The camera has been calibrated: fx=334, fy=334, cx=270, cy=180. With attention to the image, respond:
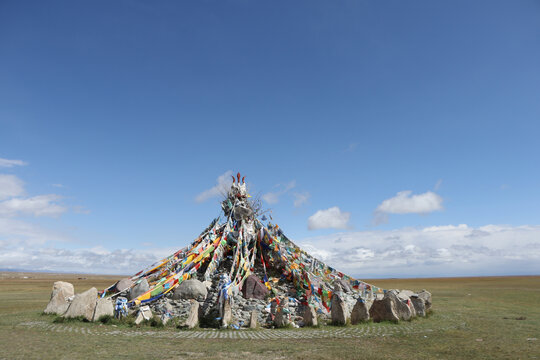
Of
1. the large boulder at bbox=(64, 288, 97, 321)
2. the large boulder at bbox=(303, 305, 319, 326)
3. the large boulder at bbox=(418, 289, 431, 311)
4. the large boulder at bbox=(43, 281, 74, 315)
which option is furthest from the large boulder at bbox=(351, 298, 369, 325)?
the large boulder at bbox=(43, 281, 74, 315)

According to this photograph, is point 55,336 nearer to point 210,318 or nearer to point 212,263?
point 210,318

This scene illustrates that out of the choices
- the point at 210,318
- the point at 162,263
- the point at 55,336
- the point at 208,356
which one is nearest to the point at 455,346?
the point at 208,356

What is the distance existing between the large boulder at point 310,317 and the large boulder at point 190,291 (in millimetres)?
4370

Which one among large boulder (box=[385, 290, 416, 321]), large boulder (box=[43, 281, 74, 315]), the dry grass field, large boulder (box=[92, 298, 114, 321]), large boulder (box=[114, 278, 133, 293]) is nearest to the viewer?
the dry grass field

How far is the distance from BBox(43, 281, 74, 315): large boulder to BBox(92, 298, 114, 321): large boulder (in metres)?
3.10

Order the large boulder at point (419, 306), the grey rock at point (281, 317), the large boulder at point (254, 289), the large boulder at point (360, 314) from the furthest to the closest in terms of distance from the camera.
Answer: the large boulder at point (419, 306)
the large boulder at point (254, 289)
the large boulder at point (360, 314)
the grey rock at point (281, 317)

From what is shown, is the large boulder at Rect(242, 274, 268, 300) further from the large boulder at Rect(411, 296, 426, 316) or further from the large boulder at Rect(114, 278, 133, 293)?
the large boulder at Rect(411, 296, 426, 316)

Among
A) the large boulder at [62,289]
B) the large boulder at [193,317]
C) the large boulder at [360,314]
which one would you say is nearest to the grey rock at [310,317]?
the large boulder at [360,314]

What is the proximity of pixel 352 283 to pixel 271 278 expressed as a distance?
490 centimetres

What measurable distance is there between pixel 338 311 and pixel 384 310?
1.94 metres

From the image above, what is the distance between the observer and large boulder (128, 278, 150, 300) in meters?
14.6

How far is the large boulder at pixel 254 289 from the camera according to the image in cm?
1433

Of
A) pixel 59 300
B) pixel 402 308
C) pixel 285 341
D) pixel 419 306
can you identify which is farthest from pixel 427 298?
pixel 59 300

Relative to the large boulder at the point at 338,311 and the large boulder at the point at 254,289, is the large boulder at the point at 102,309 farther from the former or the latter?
the large boulder at the point at 338,311
